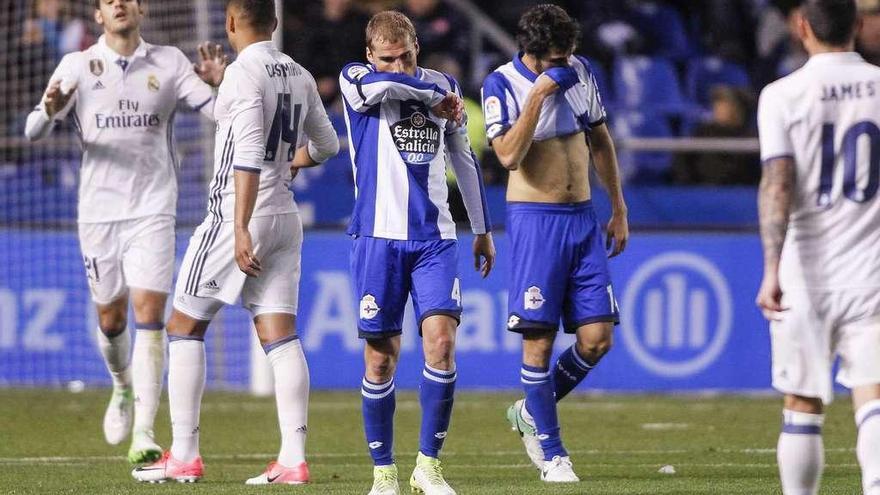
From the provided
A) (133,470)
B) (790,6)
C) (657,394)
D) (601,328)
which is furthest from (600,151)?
(790,6)

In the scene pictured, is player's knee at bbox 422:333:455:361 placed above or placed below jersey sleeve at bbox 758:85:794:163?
below

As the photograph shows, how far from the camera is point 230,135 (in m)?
7.61

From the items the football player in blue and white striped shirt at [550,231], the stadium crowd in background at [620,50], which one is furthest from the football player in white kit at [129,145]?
the stadium crowd in background at [620,50]

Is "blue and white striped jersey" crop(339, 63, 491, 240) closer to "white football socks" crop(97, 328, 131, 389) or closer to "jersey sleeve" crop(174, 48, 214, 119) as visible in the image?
"jersey sleeve" crop(174, 48, 214, 119)

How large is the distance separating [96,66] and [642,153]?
25.4 ft

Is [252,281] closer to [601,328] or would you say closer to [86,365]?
[601,328]

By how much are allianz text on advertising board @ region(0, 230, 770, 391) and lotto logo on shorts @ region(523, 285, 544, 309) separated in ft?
16.6

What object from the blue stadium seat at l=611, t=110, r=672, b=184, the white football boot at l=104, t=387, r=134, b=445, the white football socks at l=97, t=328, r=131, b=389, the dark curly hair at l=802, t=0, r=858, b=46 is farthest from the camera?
the blue stadium seat at l=611, t=110, r=672, b=184

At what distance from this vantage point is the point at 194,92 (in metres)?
8.98

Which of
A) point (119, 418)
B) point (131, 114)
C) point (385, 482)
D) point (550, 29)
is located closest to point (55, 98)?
point (131, 114)

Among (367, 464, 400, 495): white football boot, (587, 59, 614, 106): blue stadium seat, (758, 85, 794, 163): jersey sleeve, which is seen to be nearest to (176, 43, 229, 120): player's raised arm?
(367, 464, 400, 495): white football boot

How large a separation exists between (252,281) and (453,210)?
21.9 feet

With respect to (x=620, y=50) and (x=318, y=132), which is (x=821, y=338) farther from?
(x=620, y=50)

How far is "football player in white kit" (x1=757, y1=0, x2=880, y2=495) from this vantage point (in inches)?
219
